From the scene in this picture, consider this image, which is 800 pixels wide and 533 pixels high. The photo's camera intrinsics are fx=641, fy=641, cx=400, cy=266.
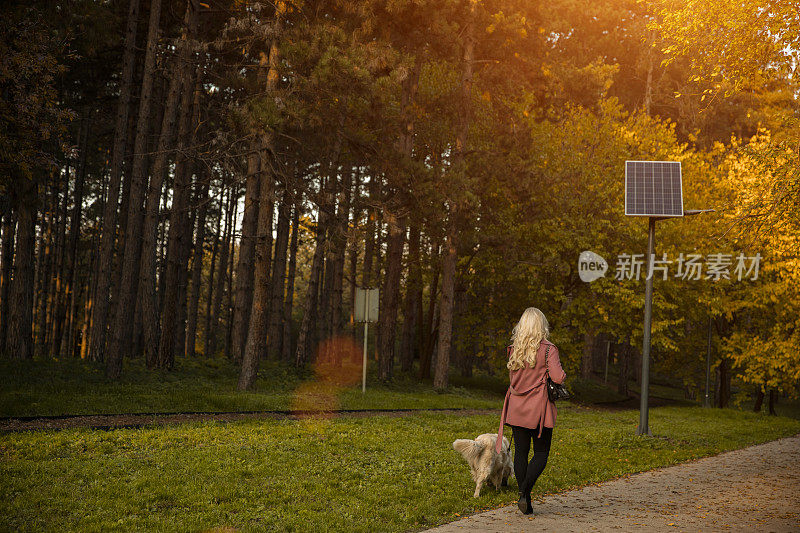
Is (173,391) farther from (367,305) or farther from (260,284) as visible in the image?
(367,305)

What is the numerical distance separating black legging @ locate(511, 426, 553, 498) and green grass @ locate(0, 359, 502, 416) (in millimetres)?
8482

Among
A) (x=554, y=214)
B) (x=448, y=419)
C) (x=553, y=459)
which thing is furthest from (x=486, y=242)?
(x=553, y=459)

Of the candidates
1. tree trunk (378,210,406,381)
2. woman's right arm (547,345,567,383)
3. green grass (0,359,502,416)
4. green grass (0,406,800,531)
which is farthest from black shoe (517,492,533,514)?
tree trunk (378,210,406,381)

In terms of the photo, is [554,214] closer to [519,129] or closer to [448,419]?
[519,129]

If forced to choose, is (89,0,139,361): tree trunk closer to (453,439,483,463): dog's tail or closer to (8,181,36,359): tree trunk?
(8,181,36,359): tree trunk

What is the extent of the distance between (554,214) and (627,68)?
635 inches

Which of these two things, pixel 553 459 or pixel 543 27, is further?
pixel 543 27

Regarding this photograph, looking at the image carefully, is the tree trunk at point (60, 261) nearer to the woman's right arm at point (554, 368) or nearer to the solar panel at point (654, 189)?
the solar panel at point (654, 189)

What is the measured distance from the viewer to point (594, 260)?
25.3 m

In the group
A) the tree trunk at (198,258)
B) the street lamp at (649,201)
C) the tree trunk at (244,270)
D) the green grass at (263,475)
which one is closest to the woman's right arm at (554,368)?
the green grass at (263,475)

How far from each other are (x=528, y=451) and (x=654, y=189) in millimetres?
10045

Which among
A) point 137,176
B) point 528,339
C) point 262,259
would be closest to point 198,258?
point 137,176

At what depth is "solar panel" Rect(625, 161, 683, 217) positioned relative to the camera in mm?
14375

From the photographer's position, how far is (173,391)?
614 inches
